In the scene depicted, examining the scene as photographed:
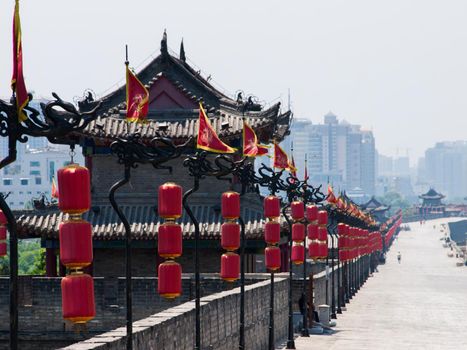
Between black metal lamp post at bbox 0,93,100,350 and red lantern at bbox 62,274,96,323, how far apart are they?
6.39ft

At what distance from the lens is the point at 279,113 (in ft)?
165

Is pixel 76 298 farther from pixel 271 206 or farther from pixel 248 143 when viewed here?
pixel 271 206

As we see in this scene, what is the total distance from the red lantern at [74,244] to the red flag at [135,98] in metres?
10.5

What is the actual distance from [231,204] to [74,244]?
14699 millimetres

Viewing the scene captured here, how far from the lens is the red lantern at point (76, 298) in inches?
665

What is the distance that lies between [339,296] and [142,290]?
25282 mm

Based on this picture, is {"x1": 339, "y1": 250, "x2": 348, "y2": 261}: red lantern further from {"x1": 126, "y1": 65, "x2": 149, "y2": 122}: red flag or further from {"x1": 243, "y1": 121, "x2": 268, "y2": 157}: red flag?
{"x1": 126, "y1": 65, "x2": 149, "y2": 122}: red flag

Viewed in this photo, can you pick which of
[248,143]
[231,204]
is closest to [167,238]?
[231,204]

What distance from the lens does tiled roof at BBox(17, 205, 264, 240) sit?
44.5 m

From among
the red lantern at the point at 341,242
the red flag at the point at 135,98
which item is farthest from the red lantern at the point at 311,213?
the red flag at the point at 135,98

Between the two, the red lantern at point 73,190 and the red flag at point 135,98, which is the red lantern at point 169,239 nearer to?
the red flag at point 135,98

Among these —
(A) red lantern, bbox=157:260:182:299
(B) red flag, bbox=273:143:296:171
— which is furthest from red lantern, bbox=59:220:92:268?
(B) red flag, bbox=273:143:296:171

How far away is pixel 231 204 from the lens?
103ft

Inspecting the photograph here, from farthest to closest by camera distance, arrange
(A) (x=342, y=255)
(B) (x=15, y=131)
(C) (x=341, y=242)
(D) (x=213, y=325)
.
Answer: (A) (x=342, y=255)
(C) (x=341, y=242)
(D) (x=213, y=325)
(B) (x=15, y=131)
